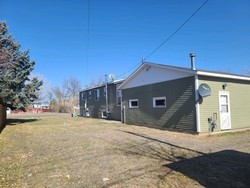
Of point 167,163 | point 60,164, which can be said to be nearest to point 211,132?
point 167,163

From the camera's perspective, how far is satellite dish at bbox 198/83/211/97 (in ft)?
38.4

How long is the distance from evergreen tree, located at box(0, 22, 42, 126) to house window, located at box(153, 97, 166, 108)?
11.2 meters

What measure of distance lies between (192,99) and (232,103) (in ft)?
10.6

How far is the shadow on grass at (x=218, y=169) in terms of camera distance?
4.77 metres

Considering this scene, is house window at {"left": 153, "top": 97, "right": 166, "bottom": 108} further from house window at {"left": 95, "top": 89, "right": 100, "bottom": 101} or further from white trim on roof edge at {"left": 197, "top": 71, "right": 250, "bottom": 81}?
house window at {"left": 95, "top": 89, "right": 100, "bottom": 101}

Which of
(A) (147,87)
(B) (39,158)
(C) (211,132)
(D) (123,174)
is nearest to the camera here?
(D) (123,174)

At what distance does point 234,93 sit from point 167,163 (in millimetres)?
9592

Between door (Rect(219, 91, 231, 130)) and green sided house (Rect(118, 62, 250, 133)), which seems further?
door (Rect(219, 91, 231, 130))

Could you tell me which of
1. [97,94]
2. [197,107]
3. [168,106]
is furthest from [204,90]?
[97,94]

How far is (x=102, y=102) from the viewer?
86.5 ft

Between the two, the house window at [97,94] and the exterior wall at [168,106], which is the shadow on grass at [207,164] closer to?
the exterior wall at [168,106]

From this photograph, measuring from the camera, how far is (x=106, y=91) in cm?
2503

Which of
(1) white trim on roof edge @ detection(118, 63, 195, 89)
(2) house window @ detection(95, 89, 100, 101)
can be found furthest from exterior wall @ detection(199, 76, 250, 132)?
(2) house window @ detection(95, 89, 100, 101)

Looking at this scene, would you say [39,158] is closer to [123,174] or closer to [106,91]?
[123,174]
